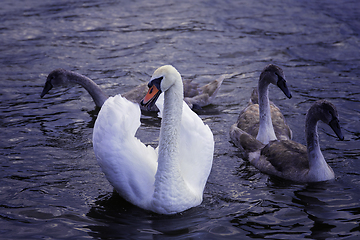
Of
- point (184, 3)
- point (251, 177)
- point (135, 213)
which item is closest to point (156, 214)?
point (135, 213)

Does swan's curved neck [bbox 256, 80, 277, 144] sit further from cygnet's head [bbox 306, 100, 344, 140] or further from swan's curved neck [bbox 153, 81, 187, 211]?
swan's curved neck [bbox 153, 81, 187, 211]

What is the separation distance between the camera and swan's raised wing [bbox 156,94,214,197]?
6066 mm

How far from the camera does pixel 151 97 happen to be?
5.29 metres

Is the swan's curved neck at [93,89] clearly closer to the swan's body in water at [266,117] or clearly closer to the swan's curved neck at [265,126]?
the swan's body in water at [266,117]

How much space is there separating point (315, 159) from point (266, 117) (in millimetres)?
1543

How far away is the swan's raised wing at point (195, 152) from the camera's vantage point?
6.07 meters

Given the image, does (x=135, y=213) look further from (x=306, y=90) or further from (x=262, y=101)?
(x=306, y=90)

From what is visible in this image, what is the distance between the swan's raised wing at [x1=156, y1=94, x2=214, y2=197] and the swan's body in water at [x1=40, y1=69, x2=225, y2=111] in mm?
3742

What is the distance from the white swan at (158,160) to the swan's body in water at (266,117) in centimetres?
238

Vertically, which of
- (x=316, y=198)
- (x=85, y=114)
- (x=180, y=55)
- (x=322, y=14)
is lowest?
(x=316, y=198)

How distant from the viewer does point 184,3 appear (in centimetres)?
1816

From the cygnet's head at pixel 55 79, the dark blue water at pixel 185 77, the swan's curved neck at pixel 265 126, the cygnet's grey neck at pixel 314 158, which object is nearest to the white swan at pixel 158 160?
the dark blue water at pixel 185 77

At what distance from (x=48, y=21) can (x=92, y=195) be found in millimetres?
11097

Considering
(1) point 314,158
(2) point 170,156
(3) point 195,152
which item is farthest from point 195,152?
(1) point 314,158
